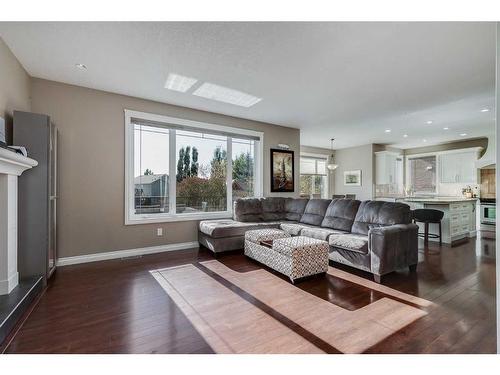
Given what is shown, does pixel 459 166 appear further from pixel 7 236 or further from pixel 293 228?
pixel 7 236

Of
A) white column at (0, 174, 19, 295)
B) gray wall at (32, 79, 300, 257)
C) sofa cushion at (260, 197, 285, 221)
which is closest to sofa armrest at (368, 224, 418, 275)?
sofa cushion at (260, 197, 285, 221)

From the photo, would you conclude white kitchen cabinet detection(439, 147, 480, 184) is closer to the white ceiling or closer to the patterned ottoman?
the white ceiling

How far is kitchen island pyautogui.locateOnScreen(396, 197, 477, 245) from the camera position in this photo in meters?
4.85

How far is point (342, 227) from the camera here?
3988 millimetres

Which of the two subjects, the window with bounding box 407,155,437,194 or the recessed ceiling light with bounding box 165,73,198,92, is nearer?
the recessed ceiling light with bounding box 165,73,198,92

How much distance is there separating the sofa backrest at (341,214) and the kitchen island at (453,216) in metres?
2.20

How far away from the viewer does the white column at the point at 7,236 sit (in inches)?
89.8

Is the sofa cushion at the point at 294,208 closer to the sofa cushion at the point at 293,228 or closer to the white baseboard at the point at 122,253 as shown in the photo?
the sofa cushion at the point at 293,228

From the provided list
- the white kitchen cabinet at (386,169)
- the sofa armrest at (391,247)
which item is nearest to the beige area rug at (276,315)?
the sofa armrest at (391,247)

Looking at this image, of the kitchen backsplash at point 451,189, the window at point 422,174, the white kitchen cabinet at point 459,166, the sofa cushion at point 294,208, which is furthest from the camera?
the window at point 422,174

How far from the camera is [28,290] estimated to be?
236 cm

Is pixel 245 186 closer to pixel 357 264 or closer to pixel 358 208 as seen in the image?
pixel 358 208

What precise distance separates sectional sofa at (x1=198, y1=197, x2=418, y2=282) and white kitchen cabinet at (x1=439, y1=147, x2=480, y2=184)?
17.9ft
